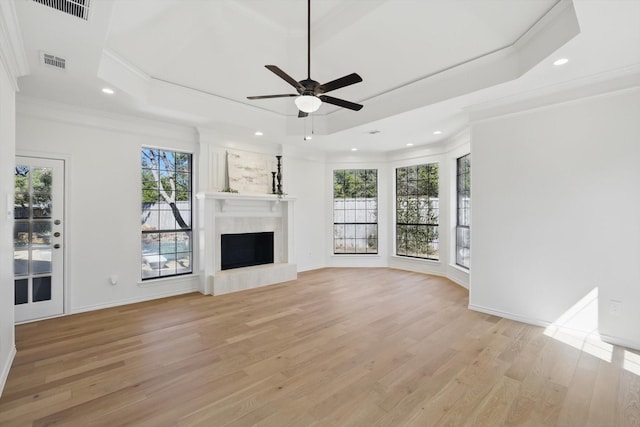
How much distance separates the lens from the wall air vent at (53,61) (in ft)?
9.40

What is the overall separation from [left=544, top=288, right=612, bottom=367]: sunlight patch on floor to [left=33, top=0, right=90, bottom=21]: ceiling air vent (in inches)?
210

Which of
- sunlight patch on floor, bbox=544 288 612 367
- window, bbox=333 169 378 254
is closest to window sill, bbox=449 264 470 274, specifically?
sunlight patch on floor, bbox=544 288 612 367

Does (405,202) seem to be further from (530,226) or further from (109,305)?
(109,305)

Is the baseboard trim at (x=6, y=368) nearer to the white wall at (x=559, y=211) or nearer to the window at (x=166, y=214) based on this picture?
the window at (x=166, y=214)

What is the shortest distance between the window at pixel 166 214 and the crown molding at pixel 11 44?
2.08 meters

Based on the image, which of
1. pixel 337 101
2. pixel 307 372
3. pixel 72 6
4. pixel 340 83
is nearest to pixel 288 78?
pixel 340 83

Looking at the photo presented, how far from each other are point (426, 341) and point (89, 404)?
9.85ft

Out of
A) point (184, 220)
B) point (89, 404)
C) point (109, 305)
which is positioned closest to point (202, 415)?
point (89, 404)

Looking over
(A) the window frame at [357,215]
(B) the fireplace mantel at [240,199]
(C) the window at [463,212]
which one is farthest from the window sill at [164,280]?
(C) the window at [463,212]

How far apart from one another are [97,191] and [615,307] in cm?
656

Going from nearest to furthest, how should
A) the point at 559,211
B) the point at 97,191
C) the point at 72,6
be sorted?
the point at 72,6, the point at 559,211, the point at 97,191

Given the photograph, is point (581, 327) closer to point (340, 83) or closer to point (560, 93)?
point (560, 93)

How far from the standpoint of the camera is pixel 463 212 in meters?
5.97

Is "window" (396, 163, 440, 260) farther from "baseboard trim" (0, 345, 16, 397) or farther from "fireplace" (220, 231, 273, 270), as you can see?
"baseboard trim" (0, 345, 16, 397)
